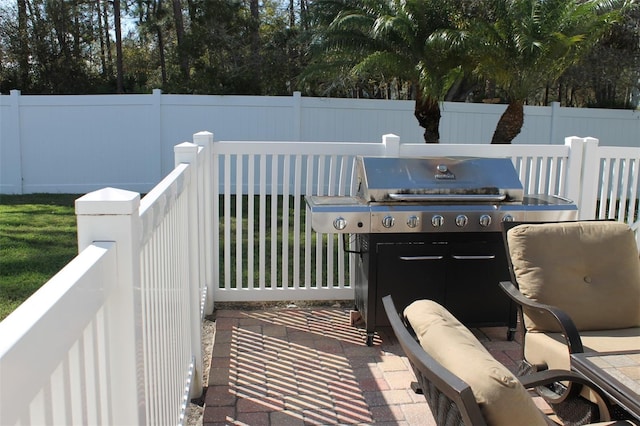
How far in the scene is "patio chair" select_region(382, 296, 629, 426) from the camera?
5.27ft

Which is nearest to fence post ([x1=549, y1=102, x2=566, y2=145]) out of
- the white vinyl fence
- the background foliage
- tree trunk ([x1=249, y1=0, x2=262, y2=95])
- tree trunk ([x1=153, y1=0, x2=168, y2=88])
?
the white vinyl fence

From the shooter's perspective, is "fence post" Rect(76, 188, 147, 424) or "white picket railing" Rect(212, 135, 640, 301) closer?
"fence post" Rect(76, 188, 147, 424)

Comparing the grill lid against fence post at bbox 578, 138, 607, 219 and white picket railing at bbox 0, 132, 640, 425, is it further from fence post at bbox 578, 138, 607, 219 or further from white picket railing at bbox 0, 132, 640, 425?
white picket railing at bbox 0, 132, 640, 425

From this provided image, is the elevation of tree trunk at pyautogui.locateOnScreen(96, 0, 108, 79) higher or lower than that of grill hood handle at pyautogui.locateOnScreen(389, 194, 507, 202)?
higher

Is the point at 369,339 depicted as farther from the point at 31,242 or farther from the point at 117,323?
the point at 31,242

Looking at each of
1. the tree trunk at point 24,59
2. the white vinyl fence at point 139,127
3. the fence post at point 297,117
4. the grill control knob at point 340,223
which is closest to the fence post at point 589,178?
the grill control knob at point 340,223

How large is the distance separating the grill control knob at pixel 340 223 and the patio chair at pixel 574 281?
1.07 meters

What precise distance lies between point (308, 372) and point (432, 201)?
4.78 ft

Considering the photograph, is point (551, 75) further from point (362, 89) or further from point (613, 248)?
point (362, 89)

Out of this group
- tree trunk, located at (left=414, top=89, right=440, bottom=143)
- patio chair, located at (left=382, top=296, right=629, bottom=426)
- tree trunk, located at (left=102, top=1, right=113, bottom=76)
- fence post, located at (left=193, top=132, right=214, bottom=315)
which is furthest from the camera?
tree trunk, located at (left=102, top=1, right=113, bottom=76)

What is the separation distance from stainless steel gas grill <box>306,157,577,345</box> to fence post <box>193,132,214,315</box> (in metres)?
0.91

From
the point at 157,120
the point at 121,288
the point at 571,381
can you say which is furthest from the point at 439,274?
the point at 157,120

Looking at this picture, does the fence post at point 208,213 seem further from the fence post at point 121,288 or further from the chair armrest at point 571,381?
the fence post at point 121,288

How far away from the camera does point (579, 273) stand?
11.5 ft
